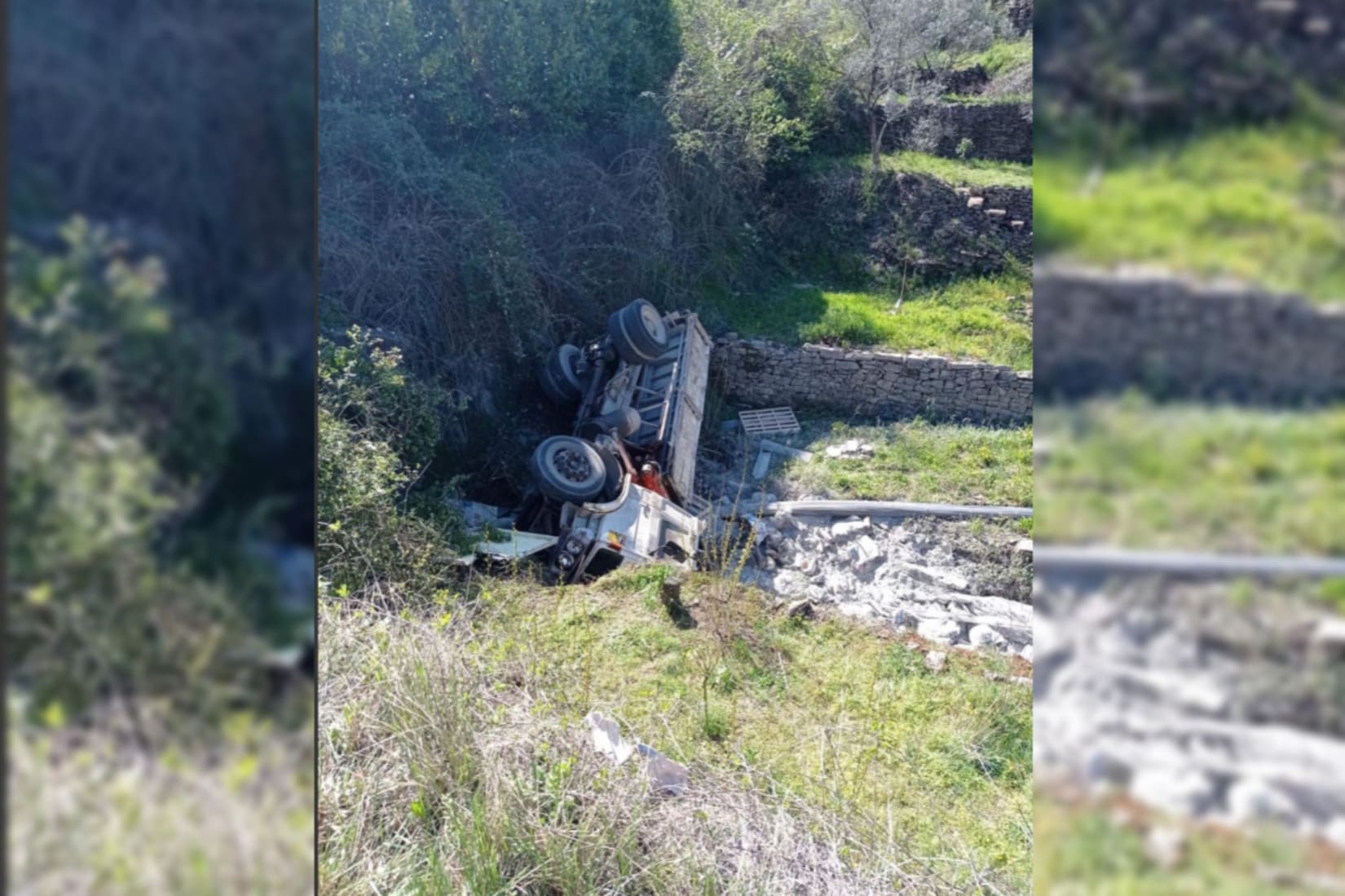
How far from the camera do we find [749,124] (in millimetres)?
10547

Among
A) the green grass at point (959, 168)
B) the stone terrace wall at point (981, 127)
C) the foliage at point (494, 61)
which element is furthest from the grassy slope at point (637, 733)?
the stone terrace wall at point (981, 127)

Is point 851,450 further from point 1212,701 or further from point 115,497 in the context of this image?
point 115,497

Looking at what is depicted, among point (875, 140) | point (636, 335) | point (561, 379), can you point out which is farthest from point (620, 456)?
point (875, 140)

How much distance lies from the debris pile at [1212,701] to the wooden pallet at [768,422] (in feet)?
26.4

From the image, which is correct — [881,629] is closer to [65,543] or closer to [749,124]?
[65,543]

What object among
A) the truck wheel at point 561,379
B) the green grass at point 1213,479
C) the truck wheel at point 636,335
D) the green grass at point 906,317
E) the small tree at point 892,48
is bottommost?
the green grass at point 1213,479

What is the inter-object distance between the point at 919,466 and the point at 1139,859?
7.51 m

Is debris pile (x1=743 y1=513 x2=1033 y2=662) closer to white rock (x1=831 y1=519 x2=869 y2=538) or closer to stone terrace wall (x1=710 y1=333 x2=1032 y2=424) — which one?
white rock (x1=831 y1=519 x2=869 y2=538)

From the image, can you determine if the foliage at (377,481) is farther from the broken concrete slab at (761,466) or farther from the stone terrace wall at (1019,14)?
the stone terrace wall at (1019,14)

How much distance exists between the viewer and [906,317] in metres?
9.98

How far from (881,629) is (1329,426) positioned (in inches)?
195

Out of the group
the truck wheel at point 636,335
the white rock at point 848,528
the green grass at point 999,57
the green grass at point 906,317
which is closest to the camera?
the white rock at point 848,528

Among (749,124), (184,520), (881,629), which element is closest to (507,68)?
(749,124)

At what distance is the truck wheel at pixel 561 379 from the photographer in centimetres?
728
